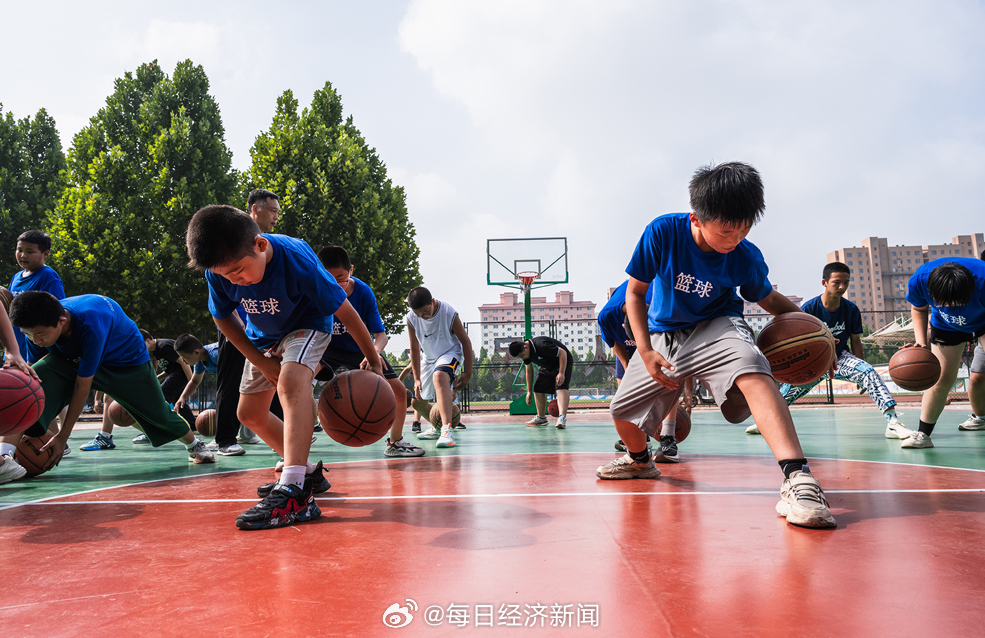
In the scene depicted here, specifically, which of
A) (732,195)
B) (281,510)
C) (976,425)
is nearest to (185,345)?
(281,510)

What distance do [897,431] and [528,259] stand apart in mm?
12140

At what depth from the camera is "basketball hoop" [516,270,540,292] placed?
1622 cm

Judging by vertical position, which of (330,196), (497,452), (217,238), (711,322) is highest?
A: (330,196)

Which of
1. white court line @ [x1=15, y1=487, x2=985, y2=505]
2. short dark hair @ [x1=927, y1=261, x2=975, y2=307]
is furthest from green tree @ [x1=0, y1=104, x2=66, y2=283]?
short dark hair @ [x1=927, y1=261, x2=975, y2=307]

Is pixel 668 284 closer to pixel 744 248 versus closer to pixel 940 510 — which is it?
pixel 744 248

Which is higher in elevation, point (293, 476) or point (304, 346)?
point (304, 346)

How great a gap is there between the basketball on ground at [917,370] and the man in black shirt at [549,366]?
4783 millimetres

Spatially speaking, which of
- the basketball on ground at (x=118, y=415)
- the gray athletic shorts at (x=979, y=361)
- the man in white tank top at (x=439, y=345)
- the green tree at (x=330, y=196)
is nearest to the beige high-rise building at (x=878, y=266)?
the green tree at (x=330, y=196)

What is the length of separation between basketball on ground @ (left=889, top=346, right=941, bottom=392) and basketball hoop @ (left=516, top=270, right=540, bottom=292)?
10898mm

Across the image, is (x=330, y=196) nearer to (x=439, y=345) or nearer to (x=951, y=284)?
(x=439, y=345)

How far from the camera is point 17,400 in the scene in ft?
12.0

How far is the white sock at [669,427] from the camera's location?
15.8 ft

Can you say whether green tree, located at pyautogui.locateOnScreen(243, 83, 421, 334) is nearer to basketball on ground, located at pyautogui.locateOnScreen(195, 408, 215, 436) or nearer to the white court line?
basketball on ground, located at pyautogui.locateOnScreen(195, 408, 215, 436)

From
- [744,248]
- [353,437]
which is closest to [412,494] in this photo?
[353,437]
